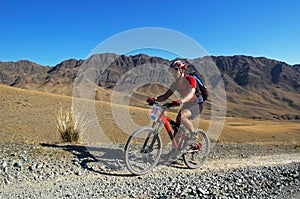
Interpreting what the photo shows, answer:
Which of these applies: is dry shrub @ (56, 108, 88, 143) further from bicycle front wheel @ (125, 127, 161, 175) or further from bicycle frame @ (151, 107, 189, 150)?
bicycle frame @ (151, 107, 189, 150)

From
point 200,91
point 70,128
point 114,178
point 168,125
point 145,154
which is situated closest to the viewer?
point 114,178

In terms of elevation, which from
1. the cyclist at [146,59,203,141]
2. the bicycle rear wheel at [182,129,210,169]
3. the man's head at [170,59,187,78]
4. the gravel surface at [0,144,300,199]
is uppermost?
the man's head at [170,59,187,78]

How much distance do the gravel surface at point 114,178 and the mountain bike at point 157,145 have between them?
245 mm

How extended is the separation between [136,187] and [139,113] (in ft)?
111

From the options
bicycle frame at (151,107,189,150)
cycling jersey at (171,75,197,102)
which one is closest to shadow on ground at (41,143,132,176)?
bicycle frame at (151,107,189,150)

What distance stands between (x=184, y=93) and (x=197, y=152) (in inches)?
71.5

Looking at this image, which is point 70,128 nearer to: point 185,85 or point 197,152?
point 197,152

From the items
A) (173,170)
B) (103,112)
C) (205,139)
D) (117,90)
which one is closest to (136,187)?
(173,170)

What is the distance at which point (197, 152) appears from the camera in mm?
7809

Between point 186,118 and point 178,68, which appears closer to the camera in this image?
A: point 178,68

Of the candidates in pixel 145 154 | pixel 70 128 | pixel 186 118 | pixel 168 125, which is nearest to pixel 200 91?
pixel 186 118

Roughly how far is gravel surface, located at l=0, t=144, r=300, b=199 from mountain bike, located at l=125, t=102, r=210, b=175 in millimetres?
245

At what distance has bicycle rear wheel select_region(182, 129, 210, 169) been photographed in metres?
7.51

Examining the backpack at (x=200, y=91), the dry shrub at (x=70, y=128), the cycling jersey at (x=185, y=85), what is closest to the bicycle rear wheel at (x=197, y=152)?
the backpack at (x=200, y=91)
